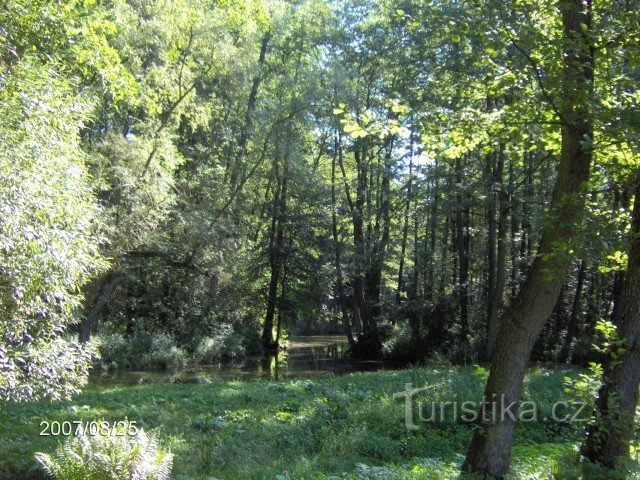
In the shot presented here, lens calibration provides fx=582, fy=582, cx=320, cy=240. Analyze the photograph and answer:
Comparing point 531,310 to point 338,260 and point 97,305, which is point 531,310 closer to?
point 97,305

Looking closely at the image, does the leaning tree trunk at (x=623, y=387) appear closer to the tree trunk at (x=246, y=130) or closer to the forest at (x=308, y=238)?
the forest at (x=308, y=238)

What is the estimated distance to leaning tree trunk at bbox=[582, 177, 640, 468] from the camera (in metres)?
5.54

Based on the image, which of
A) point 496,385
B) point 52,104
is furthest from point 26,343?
point 496,385

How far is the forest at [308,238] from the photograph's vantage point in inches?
227

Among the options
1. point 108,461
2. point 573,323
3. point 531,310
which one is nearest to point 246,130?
point 573,323

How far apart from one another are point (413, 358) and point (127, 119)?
15.0 metres

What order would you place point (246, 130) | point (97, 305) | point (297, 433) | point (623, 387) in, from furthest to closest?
point (246, 130) < point (97, 305) < point (297, 433) < point (623, 387)

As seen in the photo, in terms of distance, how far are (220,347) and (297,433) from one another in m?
18.2

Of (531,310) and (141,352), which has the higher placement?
(531,310)

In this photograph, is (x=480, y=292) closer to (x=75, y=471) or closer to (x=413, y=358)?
(x=413, y=358)

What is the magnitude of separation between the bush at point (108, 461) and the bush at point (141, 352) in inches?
675

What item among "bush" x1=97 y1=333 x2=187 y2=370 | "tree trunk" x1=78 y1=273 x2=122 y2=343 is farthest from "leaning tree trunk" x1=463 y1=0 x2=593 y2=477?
"bush" x1=97 y1=333 x2=187 y2=370

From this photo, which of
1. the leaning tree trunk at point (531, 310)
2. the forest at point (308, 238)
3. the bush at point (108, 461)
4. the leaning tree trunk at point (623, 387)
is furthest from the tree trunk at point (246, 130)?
the bush at point (108, 461)

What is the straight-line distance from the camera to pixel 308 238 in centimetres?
3162
